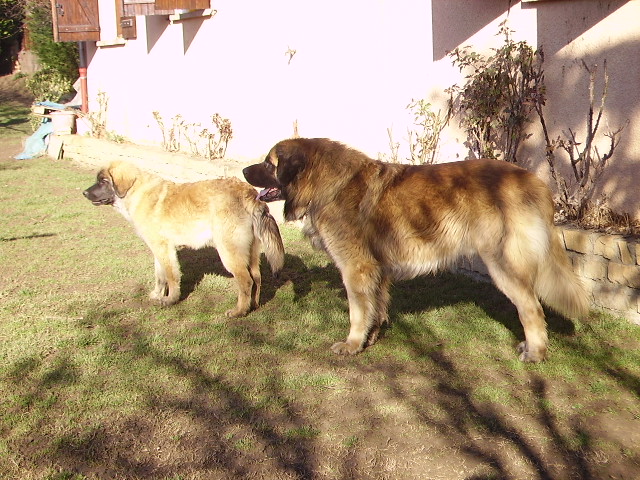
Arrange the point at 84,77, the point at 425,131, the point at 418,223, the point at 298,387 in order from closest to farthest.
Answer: the point at 298,387, the point at 418,223, the point at 425,131, the point at 84,77

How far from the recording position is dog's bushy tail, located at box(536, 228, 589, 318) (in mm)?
4887

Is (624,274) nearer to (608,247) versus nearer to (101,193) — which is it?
(608,247)

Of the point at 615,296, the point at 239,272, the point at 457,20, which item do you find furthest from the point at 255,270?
the point at 457,20

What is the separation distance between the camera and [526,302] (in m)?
4.84

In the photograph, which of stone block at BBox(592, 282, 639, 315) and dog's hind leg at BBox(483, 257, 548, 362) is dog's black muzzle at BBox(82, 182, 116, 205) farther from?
stone block at BBox(592, 282, 639, 315)

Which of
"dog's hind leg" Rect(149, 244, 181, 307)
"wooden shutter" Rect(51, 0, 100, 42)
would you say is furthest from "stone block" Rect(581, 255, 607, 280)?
"wooden shutter" Rect(51, 0, 100, 42)

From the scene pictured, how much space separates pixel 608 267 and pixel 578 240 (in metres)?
0.34

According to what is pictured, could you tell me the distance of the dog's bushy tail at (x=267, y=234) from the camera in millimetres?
6098

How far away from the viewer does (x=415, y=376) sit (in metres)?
4.83

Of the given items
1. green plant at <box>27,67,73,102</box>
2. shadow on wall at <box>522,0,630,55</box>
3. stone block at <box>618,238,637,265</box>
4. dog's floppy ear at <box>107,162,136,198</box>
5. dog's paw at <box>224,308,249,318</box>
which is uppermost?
green plant at <box>27,67,73,102</box>

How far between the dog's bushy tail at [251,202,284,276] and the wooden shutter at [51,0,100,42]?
1161 cm

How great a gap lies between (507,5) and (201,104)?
6.68 meters

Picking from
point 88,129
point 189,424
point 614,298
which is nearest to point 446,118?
point 614,298

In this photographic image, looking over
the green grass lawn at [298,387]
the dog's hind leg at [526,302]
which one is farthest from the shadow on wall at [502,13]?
the dog's hind leg at [526,302]
